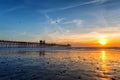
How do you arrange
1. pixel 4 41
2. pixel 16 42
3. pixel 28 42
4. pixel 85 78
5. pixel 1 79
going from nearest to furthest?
pixel 1 79 < pixel 85 78 < pixel 4 41 < pixel 16 42 < pixel 28 42

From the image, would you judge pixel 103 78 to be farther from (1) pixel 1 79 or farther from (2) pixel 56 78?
(1) pixel 1 79

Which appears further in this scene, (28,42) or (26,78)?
(28,42)

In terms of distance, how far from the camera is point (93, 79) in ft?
51.1

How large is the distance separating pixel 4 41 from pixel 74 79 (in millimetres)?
142867

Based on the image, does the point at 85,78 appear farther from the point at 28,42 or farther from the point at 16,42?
the point at 28,42

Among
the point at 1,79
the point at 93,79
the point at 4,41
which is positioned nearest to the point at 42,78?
the point at 1,79

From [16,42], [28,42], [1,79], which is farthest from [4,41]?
[1,79]

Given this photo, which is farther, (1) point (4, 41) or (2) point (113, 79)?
(1) point (4, 41)

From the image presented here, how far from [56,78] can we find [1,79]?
4.83 metres

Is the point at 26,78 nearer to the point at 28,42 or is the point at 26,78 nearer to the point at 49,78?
the point at 49,78

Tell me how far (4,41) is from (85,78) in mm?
142768

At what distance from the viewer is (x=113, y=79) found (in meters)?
15.6

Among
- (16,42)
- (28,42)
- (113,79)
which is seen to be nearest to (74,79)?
(113,79)

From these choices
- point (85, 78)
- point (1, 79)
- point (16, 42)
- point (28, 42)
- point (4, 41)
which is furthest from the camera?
point (28, 42)
